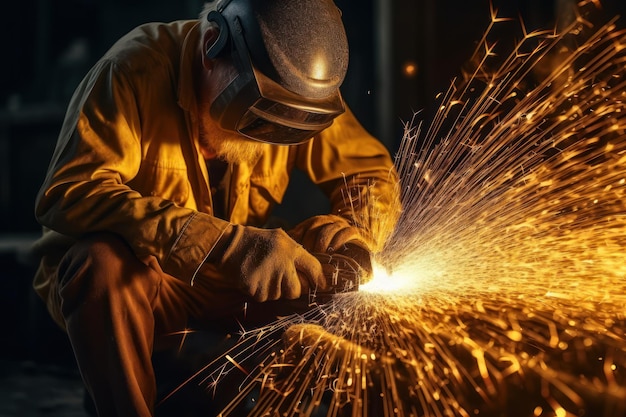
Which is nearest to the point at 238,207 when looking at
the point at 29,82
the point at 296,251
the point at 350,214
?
the point at 350,214

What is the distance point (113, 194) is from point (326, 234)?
1.87ft

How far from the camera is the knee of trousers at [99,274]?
1959 millimetres

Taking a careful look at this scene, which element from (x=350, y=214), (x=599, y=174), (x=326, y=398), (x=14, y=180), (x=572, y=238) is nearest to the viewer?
A: (x=326, y=398)

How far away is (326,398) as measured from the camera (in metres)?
1.99

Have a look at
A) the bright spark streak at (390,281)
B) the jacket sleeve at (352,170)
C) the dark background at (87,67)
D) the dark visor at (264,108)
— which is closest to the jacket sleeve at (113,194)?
the dark visor at (264,108)

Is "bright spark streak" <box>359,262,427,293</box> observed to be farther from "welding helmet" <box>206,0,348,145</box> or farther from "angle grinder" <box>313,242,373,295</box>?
"welding helmet" <box>206,0,348,145</box>

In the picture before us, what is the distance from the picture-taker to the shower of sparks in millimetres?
1825

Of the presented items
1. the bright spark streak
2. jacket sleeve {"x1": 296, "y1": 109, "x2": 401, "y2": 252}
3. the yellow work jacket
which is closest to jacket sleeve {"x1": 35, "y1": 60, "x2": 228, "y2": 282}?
the yellow work jacket

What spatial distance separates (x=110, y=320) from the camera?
1950 mm

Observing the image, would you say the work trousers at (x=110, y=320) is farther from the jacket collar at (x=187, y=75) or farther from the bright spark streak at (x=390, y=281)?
the bright spark streak at (x=390, y=281)

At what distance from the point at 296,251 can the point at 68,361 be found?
159cm

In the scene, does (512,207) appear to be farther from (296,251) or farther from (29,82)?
(29,82)

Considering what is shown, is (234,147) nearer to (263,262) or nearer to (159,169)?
(159,169)

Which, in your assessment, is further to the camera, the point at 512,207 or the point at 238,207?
the point at 512,207
